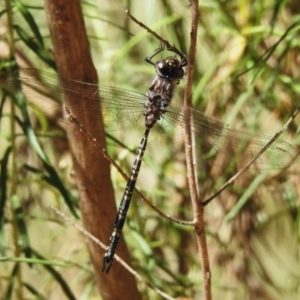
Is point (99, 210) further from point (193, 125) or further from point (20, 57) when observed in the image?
point (20, 57)

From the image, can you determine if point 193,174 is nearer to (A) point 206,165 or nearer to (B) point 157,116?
(B) point 157,116

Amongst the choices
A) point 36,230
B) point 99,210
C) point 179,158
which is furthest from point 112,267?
point 36,230

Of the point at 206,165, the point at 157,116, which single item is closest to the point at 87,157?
the point at 157,116

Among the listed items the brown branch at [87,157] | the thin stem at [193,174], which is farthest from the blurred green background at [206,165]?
the thin stem at [193,174]

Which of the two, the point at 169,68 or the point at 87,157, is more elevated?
the point at 169,68

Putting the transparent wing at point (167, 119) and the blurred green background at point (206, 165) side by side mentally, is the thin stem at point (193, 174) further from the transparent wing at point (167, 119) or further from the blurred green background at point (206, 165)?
the blurred green background at point (206, 165)

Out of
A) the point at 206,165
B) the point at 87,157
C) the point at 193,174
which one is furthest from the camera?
the point at 206,165
